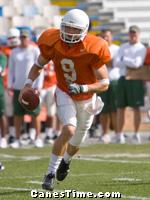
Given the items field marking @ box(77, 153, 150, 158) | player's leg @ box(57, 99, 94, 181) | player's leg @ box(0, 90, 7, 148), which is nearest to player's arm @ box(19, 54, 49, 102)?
player's leg @ box(57, 99, 94, 181)

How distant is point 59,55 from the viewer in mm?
6883

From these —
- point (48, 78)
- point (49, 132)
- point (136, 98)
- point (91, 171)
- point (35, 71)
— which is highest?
point (35, 71)

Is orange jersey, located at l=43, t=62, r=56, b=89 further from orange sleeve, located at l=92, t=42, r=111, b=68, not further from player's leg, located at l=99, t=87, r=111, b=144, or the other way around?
orange sleeve, located at l=92, t=42, r=111, b=68

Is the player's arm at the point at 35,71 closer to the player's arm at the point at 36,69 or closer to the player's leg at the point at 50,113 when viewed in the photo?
the player's arm at the point at 36,69

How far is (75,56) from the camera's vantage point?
684 cm

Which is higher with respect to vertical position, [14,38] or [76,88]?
[76,88]

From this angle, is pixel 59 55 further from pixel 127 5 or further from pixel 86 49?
pixel 127 5

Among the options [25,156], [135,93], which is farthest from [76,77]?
[135,93]

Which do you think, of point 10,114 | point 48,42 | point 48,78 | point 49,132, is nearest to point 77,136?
point 48,42

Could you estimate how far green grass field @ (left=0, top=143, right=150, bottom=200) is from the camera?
6.75 m

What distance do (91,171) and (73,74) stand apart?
62.5 inches

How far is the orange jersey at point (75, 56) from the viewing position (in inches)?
269

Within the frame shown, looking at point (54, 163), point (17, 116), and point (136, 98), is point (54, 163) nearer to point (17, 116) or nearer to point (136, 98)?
point (17, 116)

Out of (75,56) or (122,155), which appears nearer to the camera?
(75,56)
